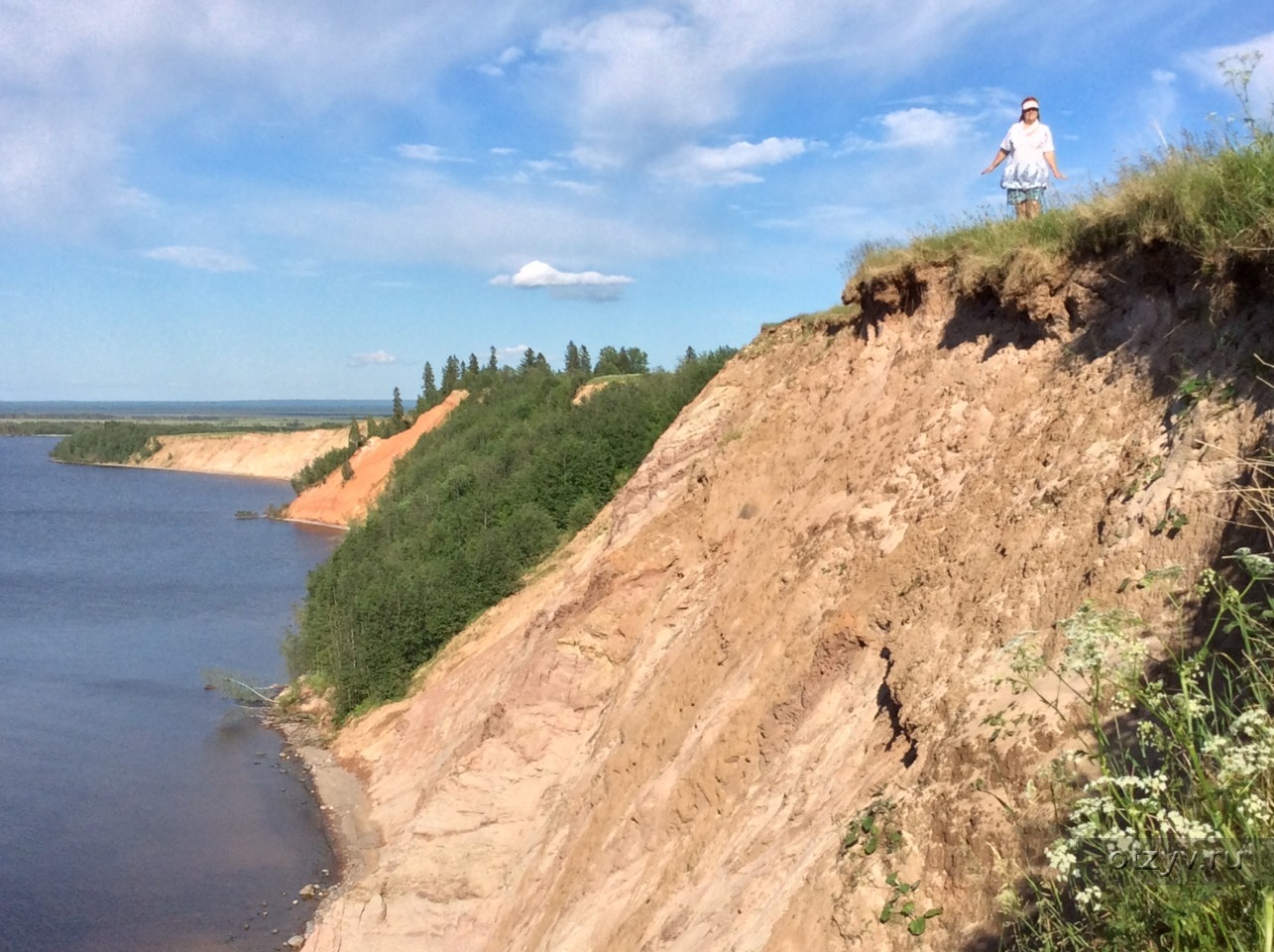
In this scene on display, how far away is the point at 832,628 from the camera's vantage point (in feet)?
27.6

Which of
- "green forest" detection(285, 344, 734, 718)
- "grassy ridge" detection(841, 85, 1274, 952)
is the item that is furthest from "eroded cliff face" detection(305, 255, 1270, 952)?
"green forest" detection(285, 344, 734, 718)

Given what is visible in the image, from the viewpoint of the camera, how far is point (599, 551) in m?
16.7

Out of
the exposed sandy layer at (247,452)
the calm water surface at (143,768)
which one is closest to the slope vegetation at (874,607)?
the calm water surface at (143,768)

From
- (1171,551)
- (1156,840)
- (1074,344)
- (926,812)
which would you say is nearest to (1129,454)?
(1171,551)

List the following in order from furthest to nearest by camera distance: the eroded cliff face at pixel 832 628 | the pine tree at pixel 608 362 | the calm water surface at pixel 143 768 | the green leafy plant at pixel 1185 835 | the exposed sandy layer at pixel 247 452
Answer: the exposed sandy layer at pixel 247 452 → the pine tree at pixel 608 362 → the calm water surface at pixel 143 768 → the eroded cliff face at pixel 832 628 → the green leafy plant at pixel 1185 835

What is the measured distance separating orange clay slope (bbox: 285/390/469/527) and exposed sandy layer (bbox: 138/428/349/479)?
26758mm

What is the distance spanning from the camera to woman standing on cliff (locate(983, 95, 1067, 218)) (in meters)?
9.32

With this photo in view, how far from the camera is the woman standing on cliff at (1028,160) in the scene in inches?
367

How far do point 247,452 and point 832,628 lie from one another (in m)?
117

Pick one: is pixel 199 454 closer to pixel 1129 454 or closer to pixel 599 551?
pixel 599 551

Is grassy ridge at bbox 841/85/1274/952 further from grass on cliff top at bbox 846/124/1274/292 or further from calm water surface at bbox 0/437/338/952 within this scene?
calm water surface at bbox 0/437/338/952

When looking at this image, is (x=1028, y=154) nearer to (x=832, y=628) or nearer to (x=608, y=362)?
(x=832, y=628)

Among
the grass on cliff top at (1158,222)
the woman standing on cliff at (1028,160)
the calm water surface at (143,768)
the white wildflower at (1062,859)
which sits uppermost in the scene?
the woman standing on cliff at (1028,160)

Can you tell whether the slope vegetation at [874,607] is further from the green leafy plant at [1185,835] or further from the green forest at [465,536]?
the green forest at [465,536]
